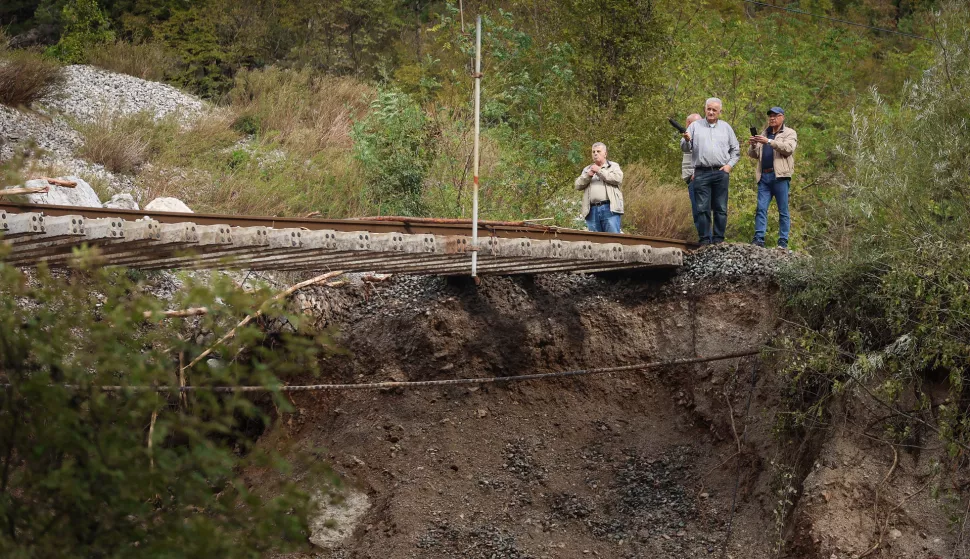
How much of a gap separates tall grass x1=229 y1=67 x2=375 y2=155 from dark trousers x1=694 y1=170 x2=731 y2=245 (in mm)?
7672

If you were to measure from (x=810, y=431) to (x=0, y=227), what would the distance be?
7638 mm

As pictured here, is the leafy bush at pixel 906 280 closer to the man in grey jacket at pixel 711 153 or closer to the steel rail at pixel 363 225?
the man in grey jacket at pixel 711 153

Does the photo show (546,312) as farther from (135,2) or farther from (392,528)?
(135,2)

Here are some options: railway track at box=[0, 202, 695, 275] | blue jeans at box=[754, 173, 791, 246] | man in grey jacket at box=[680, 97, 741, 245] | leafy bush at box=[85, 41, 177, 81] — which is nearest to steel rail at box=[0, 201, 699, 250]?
railway track at box=[0, 202, 695, 275]

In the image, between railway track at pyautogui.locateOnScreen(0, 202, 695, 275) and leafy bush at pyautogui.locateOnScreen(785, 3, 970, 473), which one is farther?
leafy bush at pyautogui.locateOnScreen(785, 3, 970, 473)

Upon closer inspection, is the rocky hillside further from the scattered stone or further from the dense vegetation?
the scattered stone

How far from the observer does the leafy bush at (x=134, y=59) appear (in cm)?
2373

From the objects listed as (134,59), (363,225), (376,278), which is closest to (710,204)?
(376,278)

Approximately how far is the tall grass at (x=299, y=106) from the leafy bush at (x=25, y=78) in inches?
124

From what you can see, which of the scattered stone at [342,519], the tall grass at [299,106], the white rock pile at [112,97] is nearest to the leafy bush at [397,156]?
the tall grass at [299,106]

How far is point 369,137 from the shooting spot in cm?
1831

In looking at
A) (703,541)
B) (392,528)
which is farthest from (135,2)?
(703,541)

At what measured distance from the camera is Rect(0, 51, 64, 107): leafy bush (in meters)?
20.7

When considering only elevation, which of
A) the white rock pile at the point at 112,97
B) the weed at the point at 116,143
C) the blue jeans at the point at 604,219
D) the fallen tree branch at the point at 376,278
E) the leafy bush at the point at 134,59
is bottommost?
the fallen tree branch at the point at 376,278
